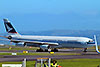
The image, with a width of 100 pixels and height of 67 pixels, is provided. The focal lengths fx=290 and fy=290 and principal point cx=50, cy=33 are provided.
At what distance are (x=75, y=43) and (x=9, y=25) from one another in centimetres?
2877

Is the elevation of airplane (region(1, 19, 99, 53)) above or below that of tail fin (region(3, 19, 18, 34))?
below

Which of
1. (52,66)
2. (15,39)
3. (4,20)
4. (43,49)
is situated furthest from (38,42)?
(52,66)

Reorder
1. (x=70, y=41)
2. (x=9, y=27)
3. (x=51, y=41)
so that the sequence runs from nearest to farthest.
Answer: (x=70, y=41) → (x=51, y=41) → (x=9, y=27)

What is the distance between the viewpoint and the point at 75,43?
92.5m

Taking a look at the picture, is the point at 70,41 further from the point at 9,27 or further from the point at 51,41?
A: the point at 9,27

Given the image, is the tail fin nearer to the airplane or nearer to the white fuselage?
the airplane

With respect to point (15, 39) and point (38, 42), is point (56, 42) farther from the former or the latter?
point (15, 39)

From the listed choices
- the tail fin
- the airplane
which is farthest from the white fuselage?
the tail fin

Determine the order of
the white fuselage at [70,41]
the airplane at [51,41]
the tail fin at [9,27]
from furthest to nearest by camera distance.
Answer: the tail fin at [9,27], the airplane at [51,41], the white fuselage at [70,41]

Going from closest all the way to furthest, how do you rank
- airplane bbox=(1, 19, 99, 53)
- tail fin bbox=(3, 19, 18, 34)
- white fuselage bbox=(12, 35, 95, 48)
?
white fuselage bbox=(12, 35, 95, 48) < airplane bbox=(1, 19, 99, 53) < tail fin bbox=(3, 19, 18, 34)

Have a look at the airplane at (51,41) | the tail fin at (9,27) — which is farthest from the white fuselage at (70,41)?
the tail fin at (9,27)

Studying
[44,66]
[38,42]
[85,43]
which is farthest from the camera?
[38,42]

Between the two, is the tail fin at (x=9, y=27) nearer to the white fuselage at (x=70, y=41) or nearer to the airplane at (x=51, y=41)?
the airplane at (x=51, y=41)

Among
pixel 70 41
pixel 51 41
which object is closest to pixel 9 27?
pixel 51 41
